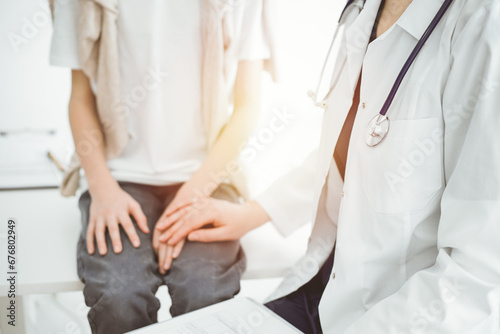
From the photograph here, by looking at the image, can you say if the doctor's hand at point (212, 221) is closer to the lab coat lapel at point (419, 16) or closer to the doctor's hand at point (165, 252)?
the doctor's hand at point (165, 252)

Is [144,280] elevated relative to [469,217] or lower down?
lower down

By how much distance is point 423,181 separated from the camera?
63cm

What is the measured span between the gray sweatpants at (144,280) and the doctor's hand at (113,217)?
2 cm

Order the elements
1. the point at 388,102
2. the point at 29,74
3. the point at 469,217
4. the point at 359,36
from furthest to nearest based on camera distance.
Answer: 1. the point at 29,74
2. the point at 359,36
3. the point at 388,102
4. the point at 469,217

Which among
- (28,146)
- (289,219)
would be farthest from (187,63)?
(28,146)

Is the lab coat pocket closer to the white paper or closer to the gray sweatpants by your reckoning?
the white paper

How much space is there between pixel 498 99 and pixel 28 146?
1.60 m

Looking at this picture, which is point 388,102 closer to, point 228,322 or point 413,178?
point 413,178

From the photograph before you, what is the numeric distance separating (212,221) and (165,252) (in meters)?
0.13

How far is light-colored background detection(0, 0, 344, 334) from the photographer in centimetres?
142

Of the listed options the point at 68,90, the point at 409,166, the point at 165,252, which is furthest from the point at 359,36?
the point at 68,90

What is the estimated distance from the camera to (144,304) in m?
0.84

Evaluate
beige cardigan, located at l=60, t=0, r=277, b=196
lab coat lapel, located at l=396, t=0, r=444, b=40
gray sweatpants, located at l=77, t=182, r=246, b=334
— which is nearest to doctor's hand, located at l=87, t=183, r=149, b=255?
gray sweatpants, located at l=77, t=182, r=246, b=334

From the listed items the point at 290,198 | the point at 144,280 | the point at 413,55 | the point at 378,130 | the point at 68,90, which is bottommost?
the point at 144,280
